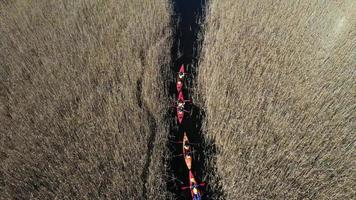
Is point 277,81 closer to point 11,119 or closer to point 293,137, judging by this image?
point 293,137

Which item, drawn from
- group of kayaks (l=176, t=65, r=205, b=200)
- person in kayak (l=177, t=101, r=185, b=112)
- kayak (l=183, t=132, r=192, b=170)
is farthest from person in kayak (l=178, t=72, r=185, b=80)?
kayak (l=183, t=132, r=192, b=170)

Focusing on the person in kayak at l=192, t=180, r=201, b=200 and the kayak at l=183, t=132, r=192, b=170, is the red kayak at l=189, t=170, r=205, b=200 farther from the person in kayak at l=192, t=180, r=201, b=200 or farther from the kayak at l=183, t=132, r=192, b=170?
the kayak at l=183, t=132, r=192, b=170

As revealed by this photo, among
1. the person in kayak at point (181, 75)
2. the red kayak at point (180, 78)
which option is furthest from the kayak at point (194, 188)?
the person in kayak at point (181, 75)

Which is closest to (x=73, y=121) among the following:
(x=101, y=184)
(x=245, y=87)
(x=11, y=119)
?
(x=11, y=119)

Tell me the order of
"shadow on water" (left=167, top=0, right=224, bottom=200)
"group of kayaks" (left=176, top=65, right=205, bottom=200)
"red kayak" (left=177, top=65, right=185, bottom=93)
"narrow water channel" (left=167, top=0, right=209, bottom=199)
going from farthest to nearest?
"red kayak" (left=177, top=65, right=185, bottom=93) → "narrow water channel" (left=167, top=0, right=209, bottom=199) → "shadow on water" (left=167, top=0, right=224, bottom=200) → "group of kayaks" (left=176, top=65, right=205, bottom=200)

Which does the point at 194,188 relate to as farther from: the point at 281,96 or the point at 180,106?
the point at 281,96

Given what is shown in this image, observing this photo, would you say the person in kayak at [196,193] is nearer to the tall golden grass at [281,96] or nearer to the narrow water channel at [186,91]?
the narrow water channel at [186,91]
